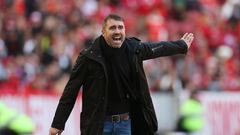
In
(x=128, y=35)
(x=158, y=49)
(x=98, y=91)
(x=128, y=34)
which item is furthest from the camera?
(x=128, y=34)

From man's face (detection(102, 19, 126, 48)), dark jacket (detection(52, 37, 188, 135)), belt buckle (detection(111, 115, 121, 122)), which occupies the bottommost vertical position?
belt buckle (detection(111, 115, 121, 122))

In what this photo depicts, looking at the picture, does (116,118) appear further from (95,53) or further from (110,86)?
(95,53)

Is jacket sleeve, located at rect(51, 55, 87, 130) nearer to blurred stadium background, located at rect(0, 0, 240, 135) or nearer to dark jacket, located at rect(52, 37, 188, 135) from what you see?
dark jacket, located at rect(52, 37, 188, 135)

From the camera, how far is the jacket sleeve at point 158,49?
368 inches

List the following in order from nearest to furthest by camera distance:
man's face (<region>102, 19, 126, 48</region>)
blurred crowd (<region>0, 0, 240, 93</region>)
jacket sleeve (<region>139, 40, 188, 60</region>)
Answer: man's face (<region>102, 19, 126, 48</region>) < jacket sleeve (<region>139, 40, 188, 60</region>) < blurred crowd (<region>0, 0, 240, 93</region>)

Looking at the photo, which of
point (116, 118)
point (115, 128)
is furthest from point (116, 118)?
point (115, 128)

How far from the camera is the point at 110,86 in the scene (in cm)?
916

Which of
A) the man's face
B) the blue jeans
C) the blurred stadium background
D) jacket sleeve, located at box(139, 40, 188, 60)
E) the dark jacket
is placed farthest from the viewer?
the blurred stadium background

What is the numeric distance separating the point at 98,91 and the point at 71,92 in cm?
31

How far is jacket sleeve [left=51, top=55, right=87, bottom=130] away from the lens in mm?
9070

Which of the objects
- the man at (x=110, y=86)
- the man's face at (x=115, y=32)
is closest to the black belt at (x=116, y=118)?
the man at (x=110, y=86)

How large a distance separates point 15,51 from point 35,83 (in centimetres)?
119

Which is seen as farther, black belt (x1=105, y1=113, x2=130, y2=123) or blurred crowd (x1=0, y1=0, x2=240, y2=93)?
blurred crowd (x1=0, y1=0, x2=240, y2=93)

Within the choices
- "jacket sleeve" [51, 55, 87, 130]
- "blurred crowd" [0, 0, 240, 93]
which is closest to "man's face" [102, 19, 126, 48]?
"jacket sleeve" [51, 55, 87, 130]
